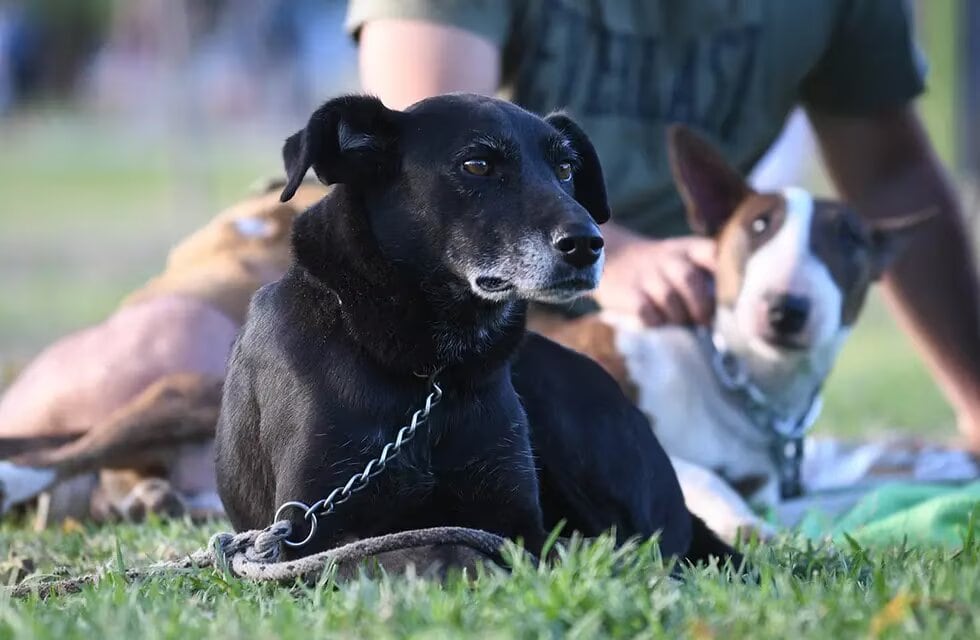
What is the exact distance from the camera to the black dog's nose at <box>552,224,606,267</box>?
244cm

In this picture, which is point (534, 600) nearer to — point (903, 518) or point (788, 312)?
point (903, 518)

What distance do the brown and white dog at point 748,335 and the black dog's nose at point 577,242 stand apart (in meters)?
1.72

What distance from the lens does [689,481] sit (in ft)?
12.8

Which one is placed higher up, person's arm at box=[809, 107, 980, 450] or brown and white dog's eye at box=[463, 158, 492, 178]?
brown and white dog's eye at box=[463, 158, 492, 178]

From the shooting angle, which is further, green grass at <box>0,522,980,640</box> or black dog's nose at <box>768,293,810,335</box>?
black dog's nose at <box>768,293,810,335</box>

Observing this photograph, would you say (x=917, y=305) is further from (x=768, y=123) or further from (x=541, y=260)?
(x=541, y=260)

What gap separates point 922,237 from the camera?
5.18 meters

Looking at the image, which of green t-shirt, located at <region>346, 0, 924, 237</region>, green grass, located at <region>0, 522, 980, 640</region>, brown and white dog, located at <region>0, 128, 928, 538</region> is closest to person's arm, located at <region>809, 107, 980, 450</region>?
green t-shirt, located at <region>346, 0, 924, 237</region>

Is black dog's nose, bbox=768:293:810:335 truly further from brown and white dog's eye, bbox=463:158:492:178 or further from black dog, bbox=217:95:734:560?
brown and white dog's eye, bbox=463:158:492:178

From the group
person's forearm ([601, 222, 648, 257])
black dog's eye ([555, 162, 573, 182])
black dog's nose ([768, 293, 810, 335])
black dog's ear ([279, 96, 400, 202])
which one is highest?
black dog's ear ([279, 96, 400, 202])

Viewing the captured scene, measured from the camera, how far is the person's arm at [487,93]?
4.17 meters

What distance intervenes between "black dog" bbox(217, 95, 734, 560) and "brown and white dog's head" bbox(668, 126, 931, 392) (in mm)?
1549

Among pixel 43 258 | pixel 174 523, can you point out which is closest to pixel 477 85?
pixel 174 523

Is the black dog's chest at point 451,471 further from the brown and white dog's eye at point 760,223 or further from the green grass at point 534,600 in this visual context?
A: the brown and white dog's eye at point 760,223
